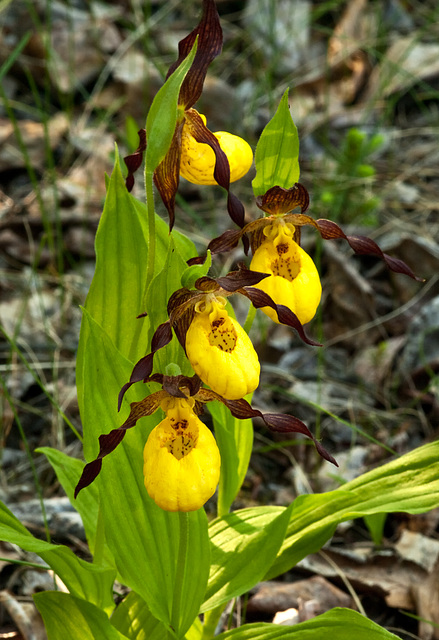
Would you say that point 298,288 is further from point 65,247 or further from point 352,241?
point 65,247

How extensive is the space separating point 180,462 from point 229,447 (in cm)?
48

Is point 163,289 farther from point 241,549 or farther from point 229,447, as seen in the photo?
point 241,549

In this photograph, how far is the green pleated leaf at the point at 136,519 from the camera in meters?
1.41

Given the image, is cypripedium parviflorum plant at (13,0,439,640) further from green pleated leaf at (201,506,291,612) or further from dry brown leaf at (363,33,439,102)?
dry brown leaf at (363,33,439,102)

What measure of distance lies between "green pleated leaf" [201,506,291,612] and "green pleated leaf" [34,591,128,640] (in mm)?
259

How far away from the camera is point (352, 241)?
1565mm

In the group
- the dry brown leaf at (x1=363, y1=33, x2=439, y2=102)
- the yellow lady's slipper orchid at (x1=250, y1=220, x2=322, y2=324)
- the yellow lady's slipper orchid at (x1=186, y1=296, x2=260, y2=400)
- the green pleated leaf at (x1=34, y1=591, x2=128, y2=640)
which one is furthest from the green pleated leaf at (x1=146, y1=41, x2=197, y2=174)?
the dry brown leaf at (x1=363, y1=33, x2=439, y2=102)

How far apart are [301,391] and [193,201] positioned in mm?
1483

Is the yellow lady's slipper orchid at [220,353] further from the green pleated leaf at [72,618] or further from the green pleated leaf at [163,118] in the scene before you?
the green pleated leaf at [72,618]

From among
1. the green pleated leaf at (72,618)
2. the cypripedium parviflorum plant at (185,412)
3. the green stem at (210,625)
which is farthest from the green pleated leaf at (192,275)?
the green stem at (210,625)

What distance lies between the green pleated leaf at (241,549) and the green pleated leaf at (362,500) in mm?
81

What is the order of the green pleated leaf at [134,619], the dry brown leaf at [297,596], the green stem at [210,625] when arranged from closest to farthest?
the green pleated leaf at [134,619] → the green stem at [210,625] → the dry brown leaf at [297,596]

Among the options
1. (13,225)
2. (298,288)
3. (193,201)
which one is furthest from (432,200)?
(298,288)

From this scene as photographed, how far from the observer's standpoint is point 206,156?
149cm
